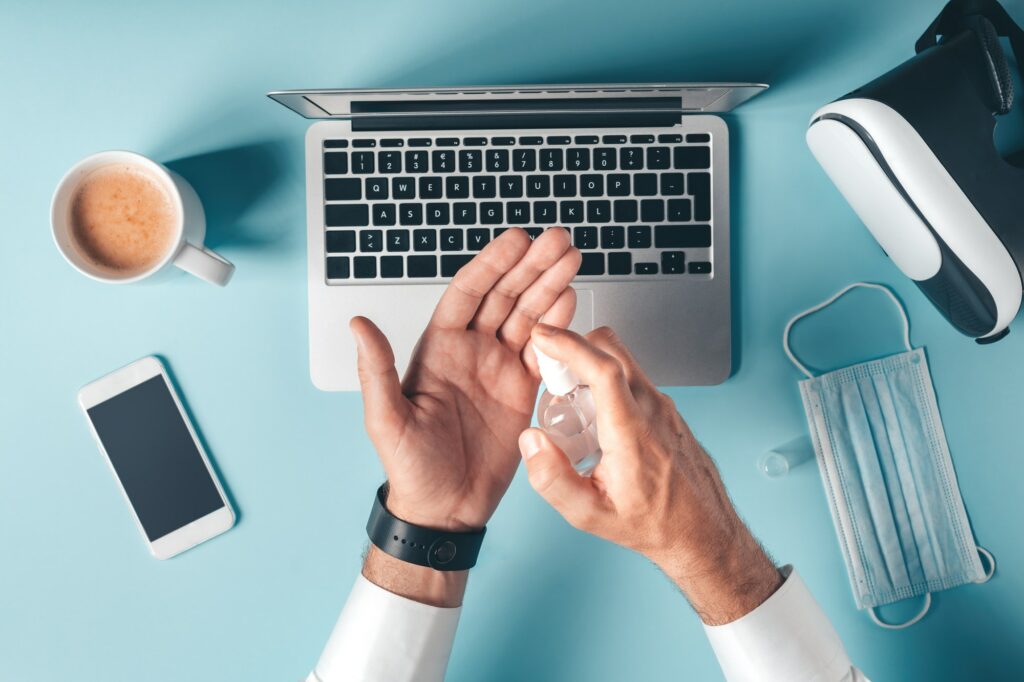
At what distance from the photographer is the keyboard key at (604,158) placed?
0.94 meters

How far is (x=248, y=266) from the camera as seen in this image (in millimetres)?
989

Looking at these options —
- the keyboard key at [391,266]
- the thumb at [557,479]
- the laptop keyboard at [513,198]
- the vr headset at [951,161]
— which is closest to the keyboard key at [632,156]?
the laptop keyboard at [513,198]

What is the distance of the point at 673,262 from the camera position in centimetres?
95

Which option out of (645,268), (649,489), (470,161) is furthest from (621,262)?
(649,489)

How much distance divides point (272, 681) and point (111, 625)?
0.79 ft

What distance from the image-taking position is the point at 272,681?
3.29 feet

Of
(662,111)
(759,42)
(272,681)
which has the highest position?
(759,42)

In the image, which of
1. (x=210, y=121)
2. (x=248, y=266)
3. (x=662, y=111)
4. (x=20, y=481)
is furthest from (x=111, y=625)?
(x=662, y=111)

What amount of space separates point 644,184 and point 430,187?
0.28m

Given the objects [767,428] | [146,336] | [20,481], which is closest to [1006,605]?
[767,428]

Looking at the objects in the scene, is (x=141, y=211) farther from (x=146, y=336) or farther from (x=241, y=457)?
(x=241, y=457)

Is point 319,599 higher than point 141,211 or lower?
lower

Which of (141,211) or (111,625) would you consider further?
(111,625)

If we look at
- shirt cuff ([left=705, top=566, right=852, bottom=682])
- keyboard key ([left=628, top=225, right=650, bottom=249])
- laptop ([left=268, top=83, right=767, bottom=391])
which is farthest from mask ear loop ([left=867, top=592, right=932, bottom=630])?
keyboard key ([left=628, top=225, right=650, bottom=249])
